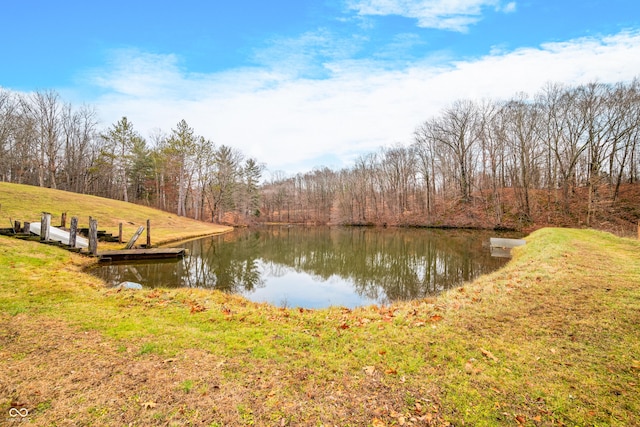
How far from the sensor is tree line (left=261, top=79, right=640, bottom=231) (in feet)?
100

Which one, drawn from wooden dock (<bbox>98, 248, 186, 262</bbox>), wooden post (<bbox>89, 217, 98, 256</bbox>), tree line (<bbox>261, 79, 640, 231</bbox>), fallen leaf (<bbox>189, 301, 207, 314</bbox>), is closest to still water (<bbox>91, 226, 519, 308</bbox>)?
wooden dock (<bbox>98, 248, 186, 262</bbox>)

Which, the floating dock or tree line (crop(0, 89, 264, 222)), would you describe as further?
tree line (crop(0, 89, 264, 222))

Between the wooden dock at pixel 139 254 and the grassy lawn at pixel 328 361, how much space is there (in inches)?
336

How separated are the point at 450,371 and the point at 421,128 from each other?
49.0 meters

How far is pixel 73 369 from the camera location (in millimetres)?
3750

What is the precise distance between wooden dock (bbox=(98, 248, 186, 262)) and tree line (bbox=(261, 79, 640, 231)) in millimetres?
35124

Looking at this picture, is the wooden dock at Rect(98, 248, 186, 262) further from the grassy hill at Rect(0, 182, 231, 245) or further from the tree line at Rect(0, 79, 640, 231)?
the tree line at Rect(0, 79, 640, 231)

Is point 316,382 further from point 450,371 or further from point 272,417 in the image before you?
point 450,371

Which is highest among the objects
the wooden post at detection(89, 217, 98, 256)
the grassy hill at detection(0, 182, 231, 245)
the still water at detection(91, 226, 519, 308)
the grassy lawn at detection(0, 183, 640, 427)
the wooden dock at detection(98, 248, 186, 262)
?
the grassy hill at detection(0, 182, 231, 245)

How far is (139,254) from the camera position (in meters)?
15.7

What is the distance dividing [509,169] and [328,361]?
1771 inches

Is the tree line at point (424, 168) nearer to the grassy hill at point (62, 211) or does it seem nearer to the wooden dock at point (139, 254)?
the grassy hill at point (62, 211)

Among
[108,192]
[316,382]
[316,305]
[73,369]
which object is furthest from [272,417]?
[108,192]

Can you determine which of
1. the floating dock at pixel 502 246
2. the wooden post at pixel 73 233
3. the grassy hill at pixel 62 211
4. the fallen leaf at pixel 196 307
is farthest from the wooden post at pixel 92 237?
the floating dock at pixel 502 246
